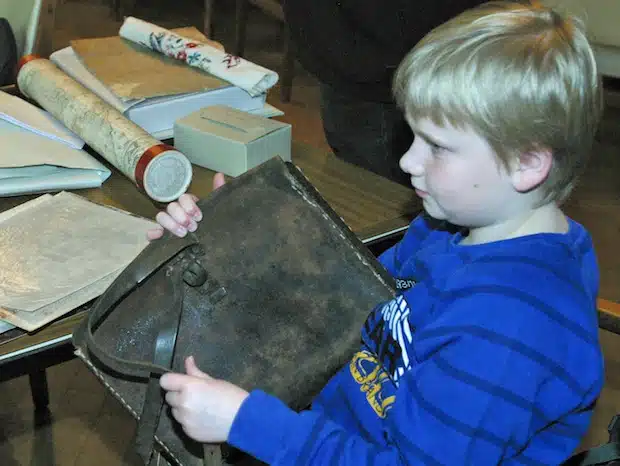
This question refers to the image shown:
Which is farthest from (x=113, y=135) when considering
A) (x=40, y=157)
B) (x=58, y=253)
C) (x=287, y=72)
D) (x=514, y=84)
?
(x=287, y=72)

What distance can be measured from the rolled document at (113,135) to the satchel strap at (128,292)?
10.5 inches

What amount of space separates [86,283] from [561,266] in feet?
1.60

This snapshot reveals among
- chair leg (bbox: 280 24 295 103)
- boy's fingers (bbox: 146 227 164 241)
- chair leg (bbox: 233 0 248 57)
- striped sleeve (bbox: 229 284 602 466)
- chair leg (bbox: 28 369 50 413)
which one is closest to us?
striped sleeve (bbox: 229 284 602 466)

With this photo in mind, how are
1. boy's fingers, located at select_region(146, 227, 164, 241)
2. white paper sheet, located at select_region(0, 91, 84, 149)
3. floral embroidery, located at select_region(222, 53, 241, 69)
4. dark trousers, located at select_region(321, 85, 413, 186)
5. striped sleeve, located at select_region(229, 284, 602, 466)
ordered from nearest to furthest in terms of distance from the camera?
striped sleeve, located at select_region(229, 284, 602, 466) < boy's fingers, located at select_region(146, 227, 164, 241) < white paper sheet, located at select_region(0, 91, 84, 149) < floral embroidery, located at select_region(222, 53, 241, 69) < dark trousers, located at select_region(321, 85, 413, 186)

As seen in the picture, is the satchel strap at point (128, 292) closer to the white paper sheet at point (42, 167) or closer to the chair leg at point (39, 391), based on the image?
the white paper sheet at point (42, 167)

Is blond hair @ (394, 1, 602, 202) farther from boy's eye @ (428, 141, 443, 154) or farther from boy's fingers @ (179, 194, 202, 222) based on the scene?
boy's fingers @ (179, 194, 202, 222)

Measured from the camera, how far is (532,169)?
756 millimetres

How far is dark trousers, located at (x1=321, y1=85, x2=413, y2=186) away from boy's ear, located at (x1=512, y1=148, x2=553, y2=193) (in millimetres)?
714

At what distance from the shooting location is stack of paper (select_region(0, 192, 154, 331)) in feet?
2.75

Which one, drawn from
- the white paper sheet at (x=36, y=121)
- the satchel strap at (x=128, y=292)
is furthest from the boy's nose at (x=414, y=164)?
the white paper sheet at (x=36, y=121)

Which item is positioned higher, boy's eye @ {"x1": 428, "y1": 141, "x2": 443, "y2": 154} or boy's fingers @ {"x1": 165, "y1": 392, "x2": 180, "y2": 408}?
boy's eye @ {"x1": 428, "y1": 141, "x2": 443, "y2": 154}

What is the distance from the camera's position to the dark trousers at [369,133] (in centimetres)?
150

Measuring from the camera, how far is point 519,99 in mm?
726

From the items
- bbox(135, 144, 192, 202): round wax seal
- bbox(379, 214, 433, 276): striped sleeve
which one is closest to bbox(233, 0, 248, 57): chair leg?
bbox(135, 144, 192, 202): round wax seal
